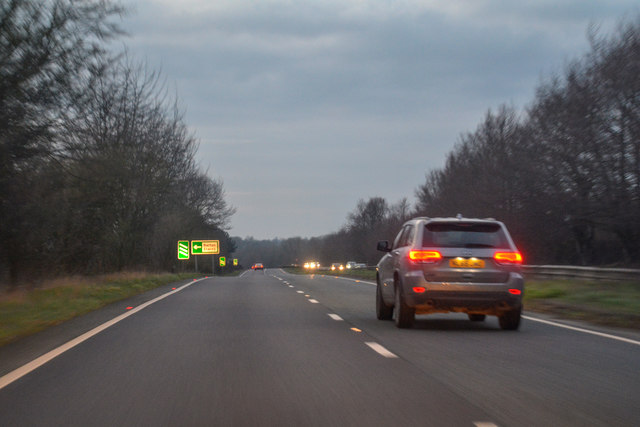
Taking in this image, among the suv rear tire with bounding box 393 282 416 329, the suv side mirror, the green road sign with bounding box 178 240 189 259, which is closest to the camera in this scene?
the suv rear tire with bounding box 393 282 416 329

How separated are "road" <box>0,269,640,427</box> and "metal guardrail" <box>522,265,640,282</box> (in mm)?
8122

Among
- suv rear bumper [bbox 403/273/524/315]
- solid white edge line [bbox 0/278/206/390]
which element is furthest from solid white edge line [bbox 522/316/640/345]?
solid white edge line [bbox 0/278/206/390]

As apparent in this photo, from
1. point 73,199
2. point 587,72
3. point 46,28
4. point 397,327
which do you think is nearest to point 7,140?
point 46,28

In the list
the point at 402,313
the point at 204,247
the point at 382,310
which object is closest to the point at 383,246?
the point at 382,310

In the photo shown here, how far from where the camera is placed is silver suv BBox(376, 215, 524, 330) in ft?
40.4

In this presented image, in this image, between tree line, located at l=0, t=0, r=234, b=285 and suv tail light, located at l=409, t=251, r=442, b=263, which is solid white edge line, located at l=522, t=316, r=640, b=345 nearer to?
suv tail light, located at l=409, t=251, r=442, b=263

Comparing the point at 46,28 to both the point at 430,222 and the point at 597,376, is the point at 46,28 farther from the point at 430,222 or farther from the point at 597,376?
the point at 597,376

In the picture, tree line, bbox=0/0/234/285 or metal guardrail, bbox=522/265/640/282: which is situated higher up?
tree line, bbox=0/0/234/285

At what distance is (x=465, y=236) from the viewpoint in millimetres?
12586

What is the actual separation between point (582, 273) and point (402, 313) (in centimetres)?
1218

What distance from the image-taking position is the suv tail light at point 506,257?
12.4 m

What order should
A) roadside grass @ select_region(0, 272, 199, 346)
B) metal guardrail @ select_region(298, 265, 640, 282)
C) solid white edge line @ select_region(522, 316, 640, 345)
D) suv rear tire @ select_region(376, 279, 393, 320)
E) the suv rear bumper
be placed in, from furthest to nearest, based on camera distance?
metal guardrail @ select_region(298, 265, 640, 282) → suv rear tire @ select_region(376, 279, 393, 320) → roadside grass @ select_region(0, 272, 199, 346) → the suv rear bumper → solid white edge line @ select_region(522, 316, 640, 345)

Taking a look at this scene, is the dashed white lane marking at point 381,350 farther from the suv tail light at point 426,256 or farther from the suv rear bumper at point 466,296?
the suv tail light at point 426,256

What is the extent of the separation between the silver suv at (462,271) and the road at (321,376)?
0.47 meters
